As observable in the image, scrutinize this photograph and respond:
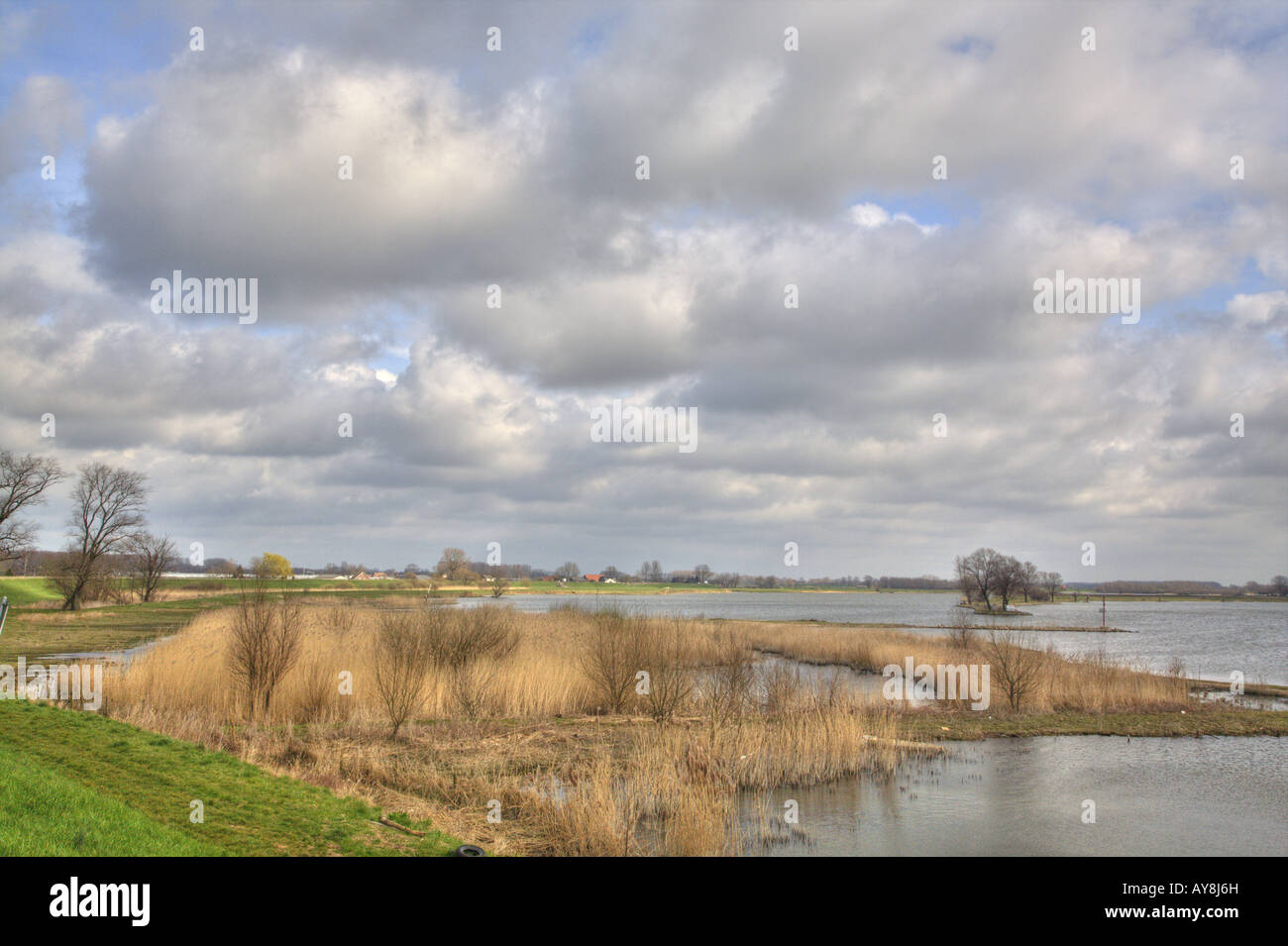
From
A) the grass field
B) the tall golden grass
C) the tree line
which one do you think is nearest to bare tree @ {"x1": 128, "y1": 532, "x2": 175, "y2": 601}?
the grass field

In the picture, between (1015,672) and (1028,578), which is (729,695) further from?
(1028,578)

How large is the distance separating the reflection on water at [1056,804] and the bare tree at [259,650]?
1150 centimetres

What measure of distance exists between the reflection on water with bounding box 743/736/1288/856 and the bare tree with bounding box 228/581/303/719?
37.7 feet

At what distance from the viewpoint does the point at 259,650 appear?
18.0m

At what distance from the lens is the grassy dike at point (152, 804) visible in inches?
270

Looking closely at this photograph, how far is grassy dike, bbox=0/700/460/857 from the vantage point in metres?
6.85

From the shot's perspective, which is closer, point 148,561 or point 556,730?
point 556,730

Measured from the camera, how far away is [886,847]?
11234 mm

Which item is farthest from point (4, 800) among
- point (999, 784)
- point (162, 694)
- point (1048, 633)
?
point (1048, 633)

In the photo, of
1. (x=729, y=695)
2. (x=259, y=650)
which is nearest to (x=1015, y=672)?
(x=729, y=695)

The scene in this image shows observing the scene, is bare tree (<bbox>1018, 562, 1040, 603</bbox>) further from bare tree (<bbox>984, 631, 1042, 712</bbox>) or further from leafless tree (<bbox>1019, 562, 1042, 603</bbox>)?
bare tree (<bbox>984, 631, 1042, 712</bbox>)

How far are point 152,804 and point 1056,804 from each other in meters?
13.9

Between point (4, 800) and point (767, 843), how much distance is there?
357 inches
